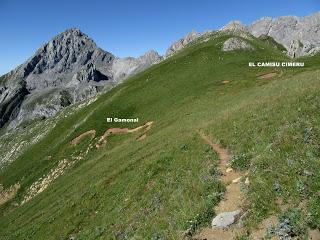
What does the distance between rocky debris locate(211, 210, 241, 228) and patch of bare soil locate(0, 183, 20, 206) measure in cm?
6176

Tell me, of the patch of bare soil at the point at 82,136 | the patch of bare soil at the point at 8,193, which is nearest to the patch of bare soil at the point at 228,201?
the patch of bare soil at the point at 82,136

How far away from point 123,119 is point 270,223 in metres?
61.6

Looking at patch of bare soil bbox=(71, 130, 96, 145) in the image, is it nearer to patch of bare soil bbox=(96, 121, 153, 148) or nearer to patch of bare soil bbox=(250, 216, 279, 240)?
patch of bare soil bbox=(96, 121, 153, 148)

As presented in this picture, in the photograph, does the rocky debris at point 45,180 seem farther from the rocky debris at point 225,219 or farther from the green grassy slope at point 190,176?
the rocky debris at point 225,219

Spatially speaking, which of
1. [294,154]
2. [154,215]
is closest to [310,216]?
[294,154]

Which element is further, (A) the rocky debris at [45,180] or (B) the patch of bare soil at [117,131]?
(A) the rocky debris at [45,180]

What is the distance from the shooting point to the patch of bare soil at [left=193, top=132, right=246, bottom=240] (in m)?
16.5

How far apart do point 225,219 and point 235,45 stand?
8773 cm

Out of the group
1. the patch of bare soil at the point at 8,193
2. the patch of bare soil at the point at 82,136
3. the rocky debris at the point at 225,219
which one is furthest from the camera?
the patch of bare soil at the point at 82,136

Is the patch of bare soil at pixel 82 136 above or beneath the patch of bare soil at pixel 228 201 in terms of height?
above

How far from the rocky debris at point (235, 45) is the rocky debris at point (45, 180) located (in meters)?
51.7

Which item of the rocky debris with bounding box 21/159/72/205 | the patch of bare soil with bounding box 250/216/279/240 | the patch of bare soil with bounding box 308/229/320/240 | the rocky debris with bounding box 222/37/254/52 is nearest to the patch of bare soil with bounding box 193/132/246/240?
the patch of bare soil with bounding box 250/216/279/240

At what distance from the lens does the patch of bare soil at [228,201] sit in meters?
16.5

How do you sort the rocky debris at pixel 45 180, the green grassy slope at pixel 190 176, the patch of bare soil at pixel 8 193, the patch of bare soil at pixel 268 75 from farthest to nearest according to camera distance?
the patch of bare soil at pixel 8 193, the patch of bare soil at pixel 268 75, the rocky debris at pixel 45 180, the green grassy slope at pixel 190 176
